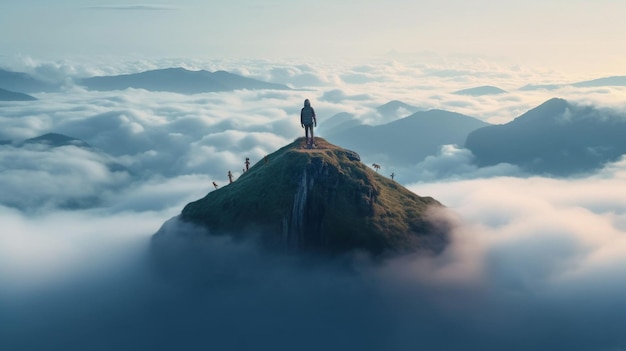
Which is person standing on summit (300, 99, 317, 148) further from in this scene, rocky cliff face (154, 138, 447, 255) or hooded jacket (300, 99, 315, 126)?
rocky cliff face (154, 138, 447, 255)

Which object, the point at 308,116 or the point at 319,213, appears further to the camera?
the point at 308,116

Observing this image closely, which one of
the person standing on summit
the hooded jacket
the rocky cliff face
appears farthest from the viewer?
the hooded jacket

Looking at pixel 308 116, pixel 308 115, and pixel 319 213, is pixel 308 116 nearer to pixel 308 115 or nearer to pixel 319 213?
pixel 308 115

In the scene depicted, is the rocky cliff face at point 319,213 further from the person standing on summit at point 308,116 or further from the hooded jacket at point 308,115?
the hooded jacket at point 308,115

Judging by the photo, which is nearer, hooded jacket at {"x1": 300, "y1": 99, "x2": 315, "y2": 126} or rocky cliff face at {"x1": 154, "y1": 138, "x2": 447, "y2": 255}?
rocky cliff face at {"x1": 154, "y1": 138, "x2": 447, "y2": 255}

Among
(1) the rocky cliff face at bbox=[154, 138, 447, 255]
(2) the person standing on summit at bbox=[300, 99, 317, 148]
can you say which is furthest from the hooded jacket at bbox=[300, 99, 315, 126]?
(1) the rocky cliff face at bbox=[154, 138, 447, 255]

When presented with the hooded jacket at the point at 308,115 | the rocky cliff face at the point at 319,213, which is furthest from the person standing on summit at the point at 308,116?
the rocky cliff face at the point at 319,213

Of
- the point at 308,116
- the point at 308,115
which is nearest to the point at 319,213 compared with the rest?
the point at 308,116

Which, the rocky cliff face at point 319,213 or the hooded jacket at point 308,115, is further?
the hooded jacket at point 308,115

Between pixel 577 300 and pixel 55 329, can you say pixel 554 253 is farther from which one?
pixel 55 329
